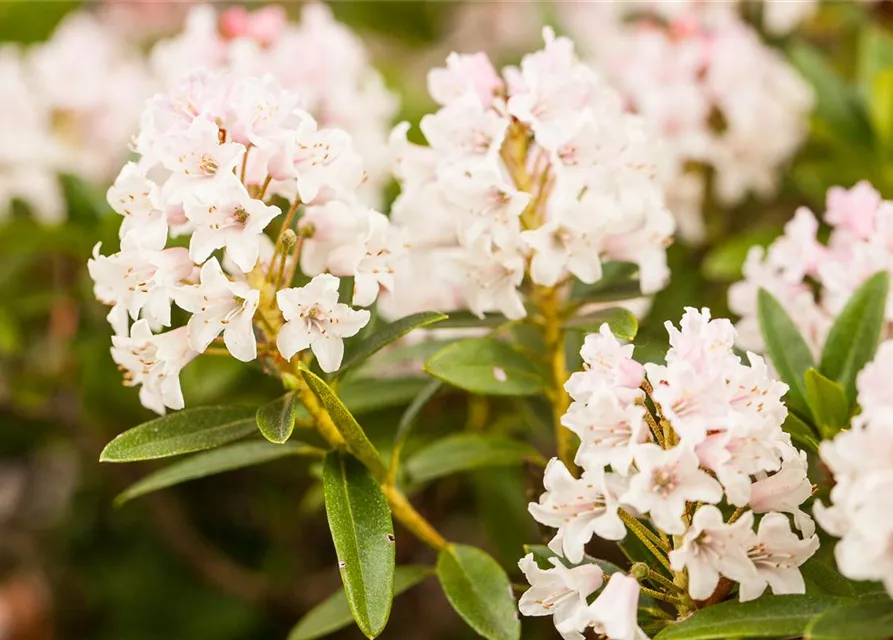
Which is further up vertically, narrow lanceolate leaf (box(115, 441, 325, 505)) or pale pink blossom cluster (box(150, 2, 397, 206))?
pale pink blossom cluster (box(150, 2, 397, 206))

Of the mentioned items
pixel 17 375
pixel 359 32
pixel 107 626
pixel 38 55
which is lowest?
pixel 107 626

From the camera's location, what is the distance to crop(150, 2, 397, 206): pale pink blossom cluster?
65.1 inches

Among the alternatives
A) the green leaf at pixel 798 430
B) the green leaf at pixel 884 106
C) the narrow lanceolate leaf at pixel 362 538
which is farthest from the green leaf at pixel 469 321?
the green leaf at pixel 884 106

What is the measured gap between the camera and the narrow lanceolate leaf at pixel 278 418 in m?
0.93

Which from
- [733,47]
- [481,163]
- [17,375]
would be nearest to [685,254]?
[733,47]

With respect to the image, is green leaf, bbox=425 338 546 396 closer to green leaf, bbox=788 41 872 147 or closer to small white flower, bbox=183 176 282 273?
small white flower, bbox=183 176 282 273

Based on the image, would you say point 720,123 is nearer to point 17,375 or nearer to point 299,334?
point 299,334

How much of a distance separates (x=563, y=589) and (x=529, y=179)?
0.50 meters

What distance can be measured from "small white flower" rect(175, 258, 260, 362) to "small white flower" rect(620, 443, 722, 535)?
0.40 m

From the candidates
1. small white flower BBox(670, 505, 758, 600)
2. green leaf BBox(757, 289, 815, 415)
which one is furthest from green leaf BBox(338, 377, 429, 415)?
small white flower BBox(670, 505, 758, 600)

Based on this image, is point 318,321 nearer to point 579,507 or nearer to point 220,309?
Result: point 220,309

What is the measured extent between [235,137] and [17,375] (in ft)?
3.90

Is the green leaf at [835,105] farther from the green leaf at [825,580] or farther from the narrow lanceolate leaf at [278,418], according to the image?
the narrow lanceolate leaf at [278,418]

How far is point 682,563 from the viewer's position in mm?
819
